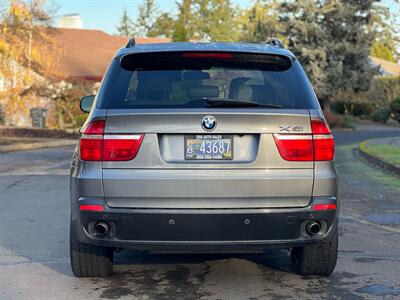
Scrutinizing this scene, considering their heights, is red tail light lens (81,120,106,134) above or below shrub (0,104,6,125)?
above

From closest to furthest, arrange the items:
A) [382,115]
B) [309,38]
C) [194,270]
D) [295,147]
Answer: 1. [295,147]
2. [194,270]
3. [309,38]
4. [382,115]

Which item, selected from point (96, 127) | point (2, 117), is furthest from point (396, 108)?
point (96, 127)

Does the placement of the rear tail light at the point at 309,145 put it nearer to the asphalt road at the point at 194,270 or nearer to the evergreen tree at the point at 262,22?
the asphalt road at the point at 194,270

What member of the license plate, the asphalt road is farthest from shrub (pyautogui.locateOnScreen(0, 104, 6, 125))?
the license plate

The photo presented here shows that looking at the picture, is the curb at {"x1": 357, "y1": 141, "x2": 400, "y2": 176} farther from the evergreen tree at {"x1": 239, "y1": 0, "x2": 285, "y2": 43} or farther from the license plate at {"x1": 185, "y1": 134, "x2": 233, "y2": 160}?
the evergreen tree at {"x1": 239, "y1": 0, "x2": 285, "y2": 43}

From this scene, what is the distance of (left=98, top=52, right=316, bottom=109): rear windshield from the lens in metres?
5.10

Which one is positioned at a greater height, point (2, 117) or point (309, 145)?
point (309, 145)

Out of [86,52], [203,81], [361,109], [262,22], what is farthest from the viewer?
[361,109]

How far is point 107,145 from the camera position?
4.89 meters

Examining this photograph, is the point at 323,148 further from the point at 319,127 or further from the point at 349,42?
the point at 349,42

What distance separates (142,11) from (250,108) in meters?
79.8

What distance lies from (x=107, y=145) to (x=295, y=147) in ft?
4.27

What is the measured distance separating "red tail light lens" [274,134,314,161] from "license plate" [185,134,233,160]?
344 mm

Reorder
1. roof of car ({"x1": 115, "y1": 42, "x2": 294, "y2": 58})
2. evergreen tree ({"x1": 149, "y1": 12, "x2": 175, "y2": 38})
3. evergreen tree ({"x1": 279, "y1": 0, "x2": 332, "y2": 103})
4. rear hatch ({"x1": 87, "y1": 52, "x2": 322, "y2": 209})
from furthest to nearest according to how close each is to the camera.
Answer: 1. evergreen tree ({"x1": 149, "y1": 12, "x2": 175, "y2": 38})
2. evergreen tree ({"x1": 279, "y1": 0, "x2": 332, "y2": 103})
3. roof of car ({"x1": 115, "y1": 42, "x2": 294, "y2": 58})
4. rear hatch ({"x1": 87, "y1": 52, "x2": 322, "y2": 209})
